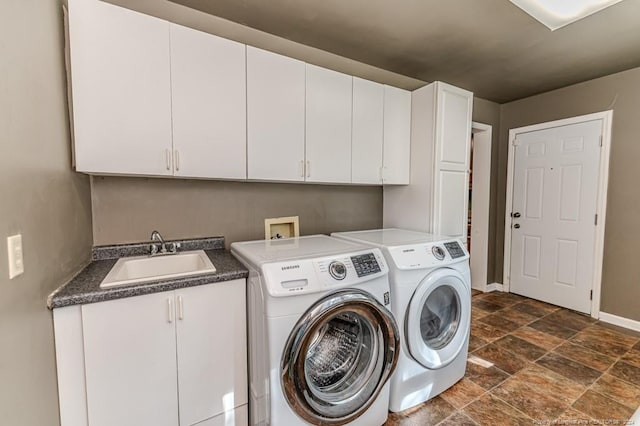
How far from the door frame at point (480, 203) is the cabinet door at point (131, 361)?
357 cm

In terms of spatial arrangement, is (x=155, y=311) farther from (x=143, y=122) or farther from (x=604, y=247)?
(x=604, y=247)

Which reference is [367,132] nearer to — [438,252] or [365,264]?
[438,252]

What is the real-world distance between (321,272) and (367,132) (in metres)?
1.32

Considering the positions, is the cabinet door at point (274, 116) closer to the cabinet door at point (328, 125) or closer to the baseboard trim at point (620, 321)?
the cabinet door at point (328, 125)

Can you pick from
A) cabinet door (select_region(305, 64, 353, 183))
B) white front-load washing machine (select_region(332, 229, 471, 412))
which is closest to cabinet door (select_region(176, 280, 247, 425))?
white front-load washing machine (select_region(332, 229, 471, 412))

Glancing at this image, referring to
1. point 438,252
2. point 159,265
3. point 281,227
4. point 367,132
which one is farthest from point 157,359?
point 367,132

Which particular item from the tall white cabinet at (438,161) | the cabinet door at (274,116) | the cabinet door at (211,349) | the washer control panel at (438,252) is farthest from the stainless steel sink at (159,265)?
the tall white cabinet at (438,161)

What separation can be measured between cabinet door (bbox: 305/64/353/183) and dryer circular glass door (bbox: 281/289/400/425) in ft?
3.17

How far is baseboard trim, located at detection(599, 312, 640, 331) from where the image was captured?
2.63 metres

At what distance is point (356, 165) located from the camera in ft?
7.15

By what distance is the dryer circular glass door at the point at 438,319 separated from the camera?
63.9 inches

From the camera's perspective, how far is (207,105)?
5.22 feet

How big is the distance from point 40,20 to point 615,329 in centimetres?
458

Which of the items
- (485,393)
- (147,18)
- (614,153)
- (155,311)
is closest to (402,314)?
(485,393)
